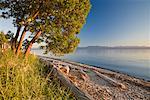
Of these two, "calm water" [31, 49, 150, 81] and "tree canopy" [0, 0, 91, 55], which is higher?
"tree canopy" [0, 0, 91, 55]

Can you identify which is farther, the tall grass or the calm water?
the calm water

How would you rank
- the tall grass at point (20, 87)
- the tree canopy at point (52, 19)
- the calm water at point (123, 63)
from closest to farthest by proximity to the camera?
the tall grass at point (20, 87)
the tree canopy at point (52, 19)
the calm water at point (123, 63)

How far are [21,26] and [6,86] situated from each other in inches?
434

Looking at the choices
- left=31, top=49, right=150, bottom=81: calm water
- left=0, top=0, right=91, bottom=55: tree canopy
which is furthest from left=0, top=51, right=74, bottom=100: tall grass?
left=31, top=49, right=150, bottom=81: calm water

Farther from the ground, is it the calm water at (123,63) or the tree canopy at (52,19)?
the tree canopy at (52,19)

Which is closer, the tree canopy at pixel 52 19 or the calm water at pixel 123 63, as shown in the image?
the tree canopy at pixel 52 19

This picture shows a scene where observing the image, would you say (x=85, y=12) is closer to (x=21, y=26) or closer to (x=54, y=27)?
(x=54, y=27)

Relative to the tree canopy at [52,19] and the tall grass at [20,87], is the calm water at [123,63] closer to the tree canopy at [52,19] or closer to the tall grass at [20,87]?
the tree canopy at [52,19]

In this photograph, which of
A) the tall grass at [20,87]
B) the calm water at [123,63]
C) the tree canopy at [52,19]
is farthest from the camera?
the calm water at [123,63]

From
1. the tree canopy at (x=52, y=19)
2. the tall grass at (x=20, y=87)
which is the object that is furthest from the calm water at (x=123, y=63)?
the tall grass at (x=20, y=87)

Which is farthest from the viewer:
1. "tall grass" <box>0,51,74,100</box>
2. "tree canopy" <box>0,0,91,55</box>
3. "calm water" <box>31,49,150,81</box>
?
"calm water" <box>31,49,150,81</box>

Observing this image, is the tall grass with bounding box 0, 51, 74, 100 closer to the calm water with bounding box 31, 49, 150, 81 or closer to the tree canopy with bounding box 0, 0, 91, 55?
the tree canopy with bounding box 0, 0, 91, 55

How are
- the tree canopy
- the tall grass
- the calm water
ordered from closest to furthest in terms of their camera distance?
the tall grass < the tree canopy < the calm water

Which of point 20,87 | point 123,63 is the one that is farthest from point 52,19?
point 123,63
